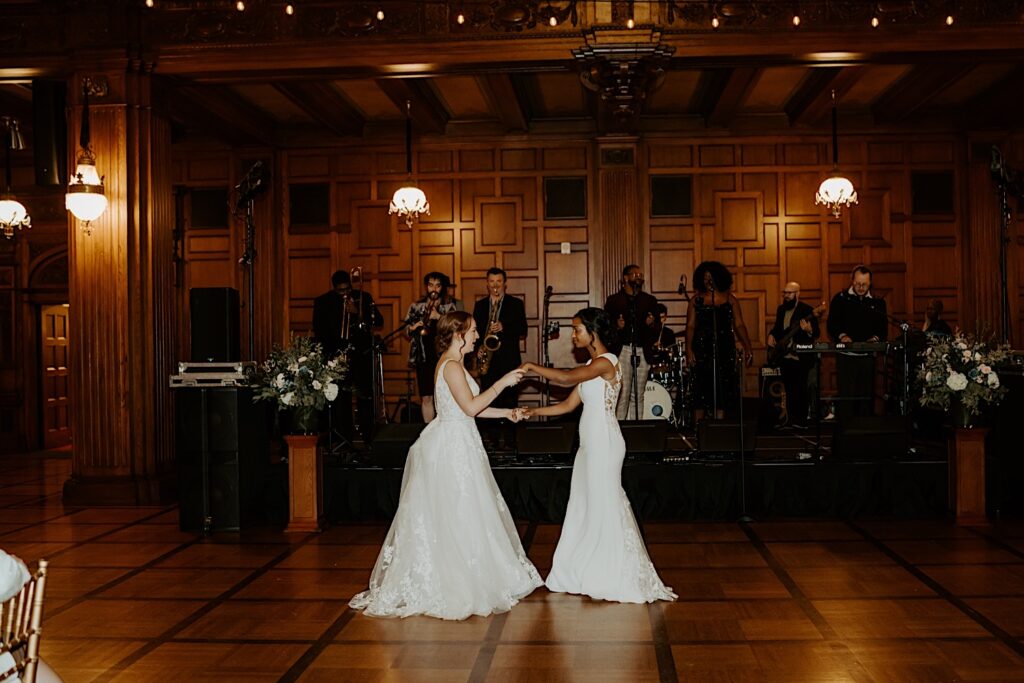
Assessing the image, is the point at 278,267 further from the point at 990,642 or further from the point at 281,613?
the point at 990,642

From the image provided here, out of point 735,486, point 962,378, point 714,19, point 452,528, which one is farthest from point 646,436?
point 714,19

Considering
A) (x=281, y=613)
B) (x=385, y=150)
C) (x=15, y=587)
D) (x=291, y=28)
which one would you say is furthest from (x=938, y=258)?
(x=15, y=587)

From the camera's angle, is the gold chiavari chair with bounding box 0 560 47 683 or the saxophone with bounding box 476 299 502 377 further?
the saxophone with bounding box 476 299 502 377

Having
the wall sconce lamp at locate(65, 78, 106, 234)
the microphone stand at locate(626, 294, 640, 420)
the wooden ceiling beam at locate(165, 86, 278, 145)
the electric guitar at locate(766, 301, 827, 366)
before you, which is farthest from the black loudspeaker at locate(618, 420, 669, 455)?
the wooden ceiling beam at locate(165, 86, 278, 145)

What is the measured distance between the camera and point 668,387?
33.5 feet

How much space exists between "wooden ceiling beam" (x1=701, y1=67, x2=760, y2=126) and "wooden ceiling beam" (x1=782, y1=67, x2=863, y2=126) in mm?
636

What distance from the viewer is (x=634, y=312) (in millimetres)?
8906

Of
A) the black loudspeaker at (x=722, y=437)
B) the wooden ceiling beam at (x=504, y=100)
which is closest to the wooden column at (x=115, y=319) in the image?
the wooden ceiling beam at (x=504, y=100)

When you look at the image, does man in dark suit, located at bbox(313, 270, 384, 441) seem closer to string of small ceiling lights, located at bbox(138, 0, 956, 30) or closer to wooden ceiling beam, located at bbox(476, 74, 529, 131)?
wooden ceiling beam, located at bbox(476, 74, 529, 131)

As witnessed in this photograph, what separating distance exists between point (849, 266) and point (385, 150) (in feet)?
19.8

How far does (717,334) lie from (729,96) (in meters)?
2.88

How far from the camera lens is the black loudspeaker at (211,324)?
7691 mm

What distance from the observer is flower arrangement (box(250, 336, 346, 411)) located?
298 inches

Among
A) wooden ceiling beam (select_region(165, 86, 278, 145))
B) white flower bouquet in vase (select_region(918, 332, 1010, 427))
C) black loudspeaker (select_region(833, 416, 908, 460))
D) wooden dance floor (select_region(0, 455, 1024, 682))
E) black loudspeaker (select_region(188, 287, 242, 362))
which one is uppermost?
wooden ceiling beam (select_region(165, 86, 278, 145))
